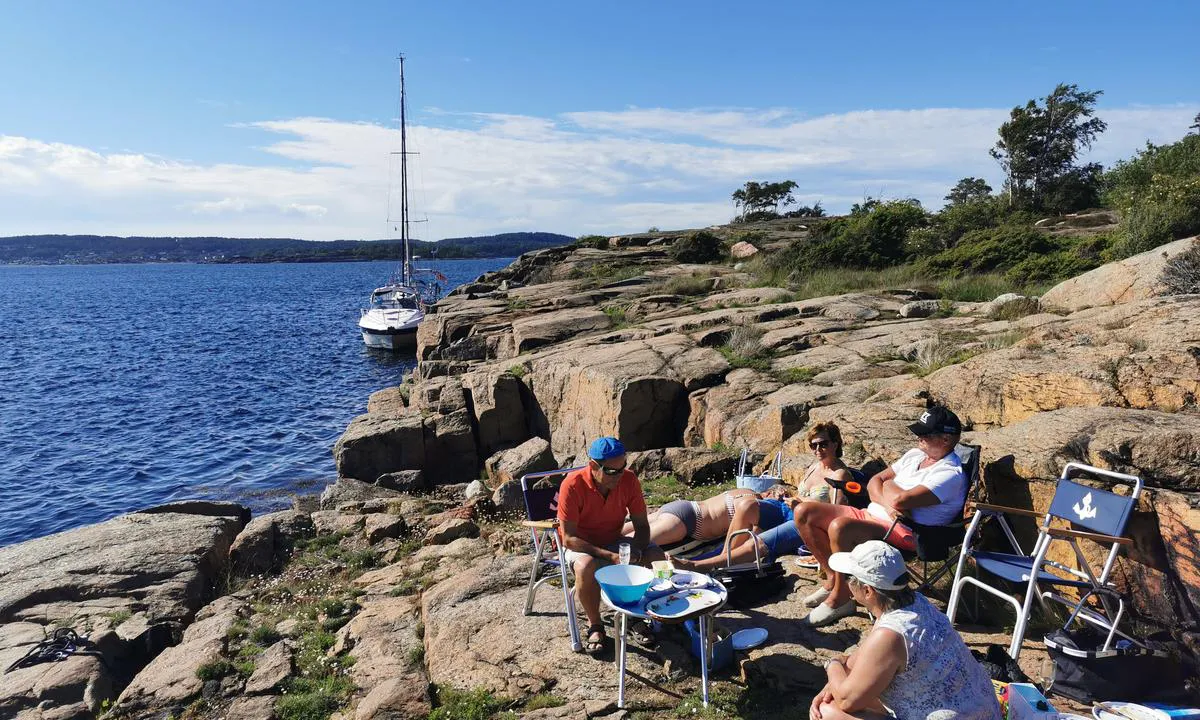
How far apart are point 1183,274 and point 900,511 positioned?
26.8 ft

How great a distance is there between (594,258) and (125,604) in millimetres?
29913

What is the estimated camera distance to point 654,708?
4.82 m

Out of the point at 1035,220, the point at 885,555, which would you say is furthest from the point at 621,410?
the point at 1035,220

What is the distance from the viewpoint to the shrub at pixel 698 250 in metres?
35.2

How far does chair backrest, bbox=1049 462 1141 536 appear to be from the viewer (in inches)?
193

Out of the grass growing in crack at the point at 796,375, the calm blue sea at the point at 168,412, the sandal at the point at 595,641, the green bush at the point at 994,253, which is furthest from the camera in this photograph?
the green bush at the point at 994,253

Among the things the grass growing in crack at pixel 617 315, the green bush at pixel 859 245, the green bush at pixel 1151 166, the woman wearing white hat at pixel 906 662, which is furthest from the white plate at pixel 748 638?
the green bush at pixel 1151 166

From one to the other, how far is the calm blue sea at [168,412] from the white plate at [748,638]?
12493 millimetres

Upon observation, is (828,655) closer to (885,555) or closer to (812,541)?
(812,541)

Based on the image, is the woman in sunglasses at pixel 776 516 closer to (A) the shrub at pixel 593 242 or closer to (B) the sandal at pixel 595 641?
(B) the sandal at pixel 595 641

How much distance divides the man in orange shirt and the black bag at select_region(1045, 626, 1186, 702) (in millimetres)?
2678

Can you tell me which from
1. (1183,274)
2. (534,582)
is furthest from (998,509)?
(1183,274)

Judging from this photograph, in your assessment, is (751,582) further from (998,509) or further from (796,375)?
(796,375)

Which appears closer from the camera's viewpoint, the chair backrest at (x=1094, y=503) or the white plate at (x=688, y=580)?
the chair backrest at (x=1094, y=503)
